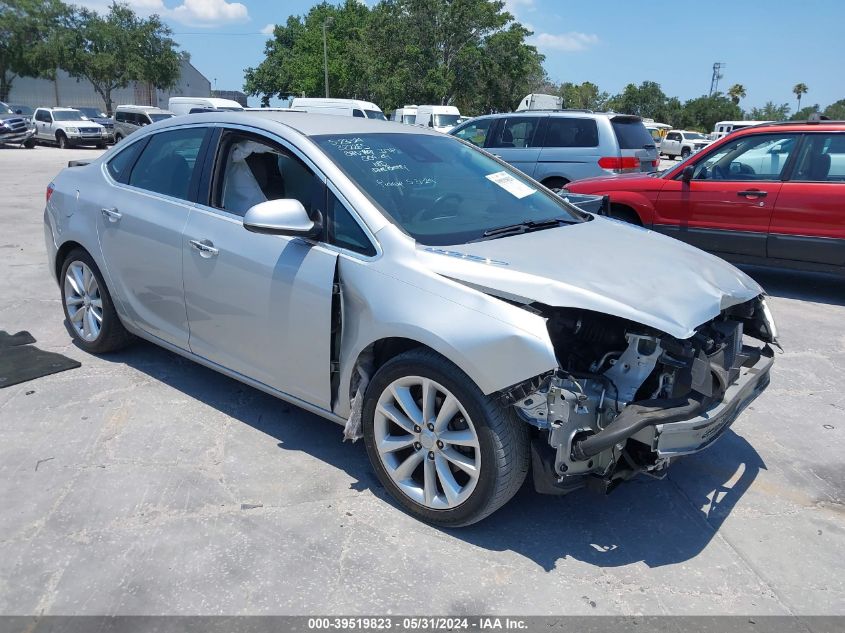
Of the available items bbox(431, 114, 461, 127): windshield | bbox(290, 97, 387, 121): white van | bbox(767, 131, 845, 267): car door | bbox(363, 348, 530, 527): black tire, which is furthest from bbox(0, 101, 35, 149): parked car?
bbox(363, 348, 530, 527): black tire

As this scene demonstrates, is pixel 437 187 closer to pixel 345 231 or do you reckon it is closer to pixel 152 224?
pixel 345 231

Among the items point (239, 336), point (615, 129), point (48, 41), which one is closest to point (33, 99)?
point (48, 41)

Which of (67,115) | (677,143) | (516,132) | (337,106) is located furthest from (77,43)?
(516,132)

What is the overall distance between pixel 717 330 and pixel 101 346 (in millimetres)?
3979

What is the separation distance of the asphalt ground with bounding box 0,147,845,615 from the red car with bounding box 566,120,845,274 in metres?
2.89

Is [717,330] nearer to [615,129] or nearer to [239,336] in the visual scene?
[239,336]

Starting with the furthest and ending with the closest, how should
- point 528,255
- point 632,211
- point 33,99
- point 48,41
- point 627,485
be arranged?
1. point 33,99
2. point 48,41
3. point 632,211
4. point 627,485
5. point 528,255

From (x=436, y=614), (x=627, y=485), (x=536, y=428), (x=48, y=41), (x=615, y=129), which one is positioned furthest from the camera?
(x=48, y=41)

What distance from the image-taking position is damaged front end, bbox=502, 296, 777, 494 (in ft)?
8.83

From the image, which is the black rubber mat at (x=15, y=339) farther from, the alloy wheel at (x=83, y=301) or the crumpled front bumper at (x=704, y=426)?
the crumpled front bumper at (x=704, y=426)

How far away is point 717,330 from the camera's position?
3.22 metres

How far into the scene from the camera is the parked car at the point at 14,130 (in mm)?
27828

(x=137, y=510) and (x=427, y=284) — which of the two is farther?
(x=137, y=510)

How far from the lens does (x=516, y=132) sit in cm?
1137
